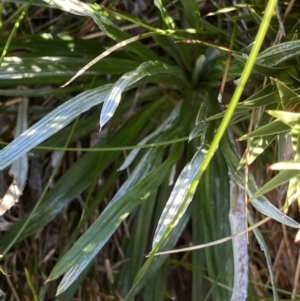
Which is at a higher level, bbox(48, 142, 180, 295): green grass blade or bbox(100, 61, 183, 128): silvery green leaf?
bbox(100, 61, 183, 128): silvery green leaf

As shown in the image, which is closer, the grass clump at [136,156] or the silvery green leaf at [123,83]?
the silvery green leaf at [123,83]

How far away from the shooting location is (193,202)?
3.32 feet

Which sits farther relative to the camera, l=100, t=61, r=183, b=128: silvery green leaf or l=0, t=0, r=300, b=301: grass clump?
l=0, t=0, r=300, b=301: grass clump

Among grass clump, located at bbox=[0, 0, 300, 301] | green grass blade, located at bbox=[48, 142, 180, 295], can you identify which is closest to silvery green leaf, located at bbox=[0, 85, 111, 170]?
grass clump, located at bbox=[0, 0, 300, 301]

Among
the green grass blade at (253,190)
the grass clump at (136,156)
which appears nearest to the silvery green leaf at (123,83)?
the grass clump at (136,156)

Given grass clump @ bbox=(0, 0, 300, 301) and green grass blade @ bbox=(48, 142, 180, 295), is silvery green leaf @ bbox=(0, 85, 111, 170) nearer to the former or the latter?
grass clump @ bbox=(0, 0, 300, 301)

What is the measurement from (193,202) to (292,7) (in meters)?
0.40

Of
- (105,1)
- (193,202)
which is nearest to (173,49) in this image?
(105,1)

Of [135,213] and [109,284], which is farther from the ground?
[135,213]

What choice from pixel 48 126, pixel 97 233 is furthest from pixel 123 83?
pixel 97 233

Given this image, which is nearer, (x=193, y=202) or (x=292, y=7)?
(x=292, y=7)

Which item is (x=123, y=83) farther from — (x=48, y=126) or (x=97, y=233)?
(x=97, y=233)

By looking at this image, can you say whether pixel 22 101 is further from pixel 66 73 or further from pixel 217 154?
pixel 217 154

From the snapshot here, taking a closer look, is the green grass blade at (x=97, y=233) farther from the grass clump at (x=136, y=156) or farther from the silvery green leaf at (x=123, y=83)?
the silvery green leaf at (x=123, y=83)
